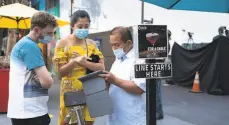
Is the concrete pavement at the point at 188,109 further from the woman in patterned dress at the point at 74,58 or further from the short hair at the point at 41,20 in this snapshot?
the short hair at the point at 41,20

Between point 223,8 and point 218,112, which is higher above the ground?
point 223,8

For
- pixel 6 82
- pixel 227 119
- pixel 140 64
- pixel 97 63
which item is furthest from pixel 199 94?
pixel 140 64

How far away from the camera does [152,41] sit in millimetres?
1887

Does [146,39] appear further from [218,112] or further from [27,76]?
[218,112]

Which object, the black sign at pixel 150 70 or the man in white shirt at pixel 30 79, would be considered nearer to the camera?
the black sign at pixel 150 70

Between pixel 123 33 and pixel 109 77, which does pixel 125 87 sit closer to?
pixel 109 77

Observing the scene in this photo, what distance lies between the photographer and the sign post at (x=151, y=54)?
6.17 feet

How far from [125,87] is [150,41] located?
2.20 feet

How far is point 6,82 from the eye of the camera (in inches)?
301

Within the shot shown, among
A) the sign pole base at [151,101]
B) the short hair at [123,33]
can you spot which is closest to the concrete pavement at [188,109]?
the short hair at [123,33]

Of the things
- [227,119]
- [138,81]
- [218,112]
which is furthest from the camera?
[218,112]

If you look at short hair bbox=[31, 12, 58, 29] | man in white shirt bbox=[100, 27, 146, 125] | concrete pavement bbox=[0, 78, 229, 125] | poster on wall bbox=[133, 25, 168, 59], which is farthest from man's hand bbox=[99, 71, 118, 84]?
concrete pavement bbox=[0, 78, 229, 125]

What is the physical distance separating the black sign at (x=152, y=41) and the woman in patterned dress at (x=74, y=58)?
3.42ft

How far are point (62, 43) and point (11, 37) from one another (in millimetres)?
9282
